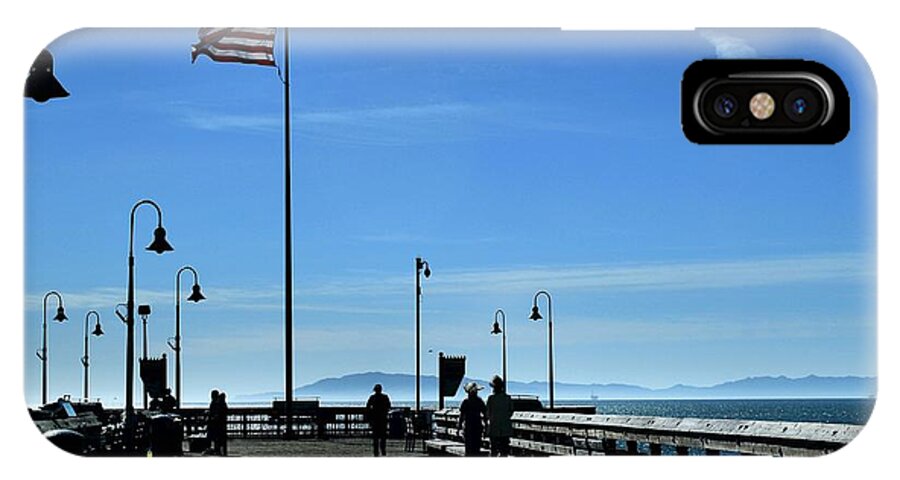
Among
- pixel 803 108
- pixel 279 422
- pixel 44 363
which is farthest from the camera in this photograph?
pixel 279 422

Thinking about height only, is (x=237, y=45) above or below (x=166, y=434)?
above

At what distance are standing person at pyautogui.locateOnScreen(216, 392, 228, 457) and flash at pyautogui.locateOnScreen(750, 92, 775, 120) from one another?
392cm

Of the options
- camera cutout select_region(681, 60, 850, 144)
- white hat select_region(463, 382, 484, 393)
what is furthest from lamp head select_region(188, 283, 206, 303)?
Result: camera cutout select_region(681, 60, 850, 144)

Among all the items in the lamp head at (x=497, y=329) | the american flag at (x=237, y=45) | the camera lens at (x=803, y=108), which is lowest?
the lamp head at (x=497, y=329)

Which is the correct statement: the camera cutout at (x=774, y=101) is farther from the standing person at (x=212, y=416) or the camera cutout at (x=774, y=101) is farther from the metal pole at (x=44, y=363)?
the standing person at (x=212, y=416)

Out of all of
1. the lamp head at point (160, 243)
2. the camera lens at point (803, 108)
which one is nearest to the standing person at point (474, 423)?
the lamp head at point (160, 243)

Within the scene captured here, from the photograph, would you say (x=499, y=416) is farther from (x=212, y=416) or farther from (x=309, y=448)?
(x=212, y=416)

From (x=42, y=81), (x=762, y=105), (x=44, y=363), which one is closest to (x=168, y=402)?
(x=44, y=363)

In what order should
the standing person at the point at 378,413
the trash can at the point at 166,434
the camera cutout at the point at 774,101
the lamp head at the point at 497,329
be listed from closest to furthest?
the camera cutout at the point at 774,101 → the trash can at the point at 166,434 → the standing person at the point at 378,413 → the lamp head at the point at 497,329

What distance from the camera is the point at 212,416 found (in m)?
10.7

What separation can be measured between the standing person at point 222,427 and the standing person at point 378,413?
3.07 ft

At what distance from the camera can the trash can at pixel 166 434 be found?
10461 mm

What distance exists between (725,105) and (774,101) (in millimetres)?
243
